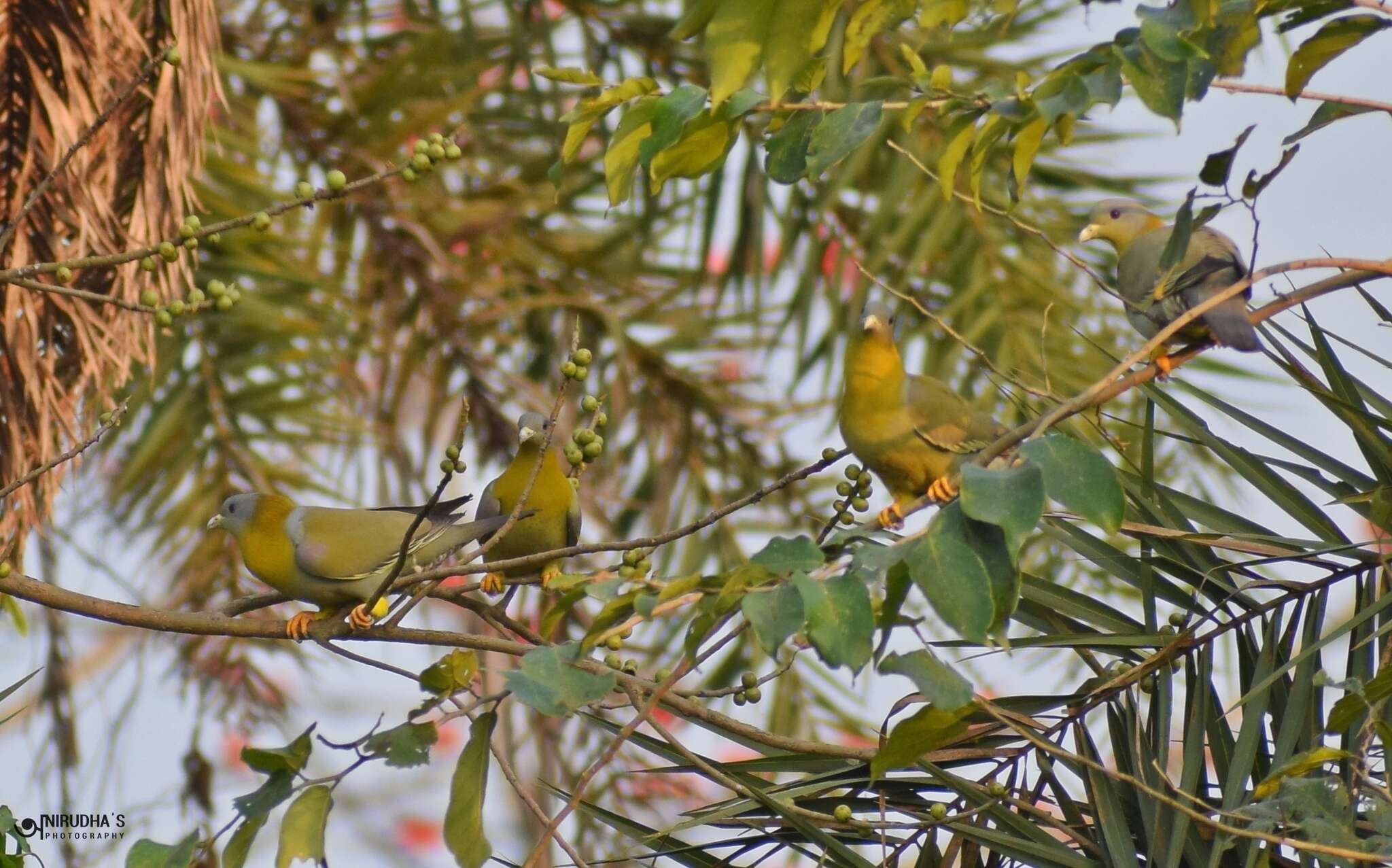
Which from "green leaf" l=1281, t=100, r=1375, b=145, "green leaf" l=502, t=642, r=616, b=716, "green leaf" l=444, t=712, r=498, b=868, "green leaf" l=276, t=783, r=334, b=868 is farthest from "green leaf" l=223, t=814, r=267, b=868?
"green leaf" l=1281, t=100, r=1375, b=145

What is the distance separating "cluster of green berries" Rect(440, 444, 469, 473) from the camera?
1.44 m

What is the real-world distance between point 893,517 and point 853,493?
0.37 m

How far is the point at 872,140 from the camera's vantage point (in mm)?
4254

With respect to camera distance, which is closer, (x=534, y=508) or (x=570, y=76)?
(x=570, y=76)

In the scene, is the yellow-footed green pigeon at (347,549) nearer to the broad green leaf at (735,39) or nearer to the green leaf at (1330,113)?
the broad green leaf at (735,39)

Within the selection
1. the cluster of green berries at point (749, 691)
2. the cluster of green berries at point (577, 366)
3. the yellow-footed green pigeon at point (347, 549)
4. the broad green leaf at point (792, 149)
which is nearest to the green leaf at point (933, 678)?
the cluster of green berries at point (749, 691)

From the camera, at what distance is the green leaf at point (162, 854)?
124 centimetres

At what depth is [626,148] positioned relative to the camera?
1.54 m

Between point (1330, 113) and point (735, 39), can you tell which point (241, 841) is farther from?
point (1330, 113)

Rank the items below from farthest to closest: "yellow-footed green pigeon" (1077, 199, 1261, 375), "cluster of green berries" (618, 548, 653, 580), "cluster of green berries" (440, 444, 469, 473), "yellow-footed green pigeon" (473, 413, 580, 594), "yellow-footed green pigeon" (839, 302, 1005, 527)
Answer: "yellow-footed green pigeon" (473, 413, 580, 594), "yellow-footed green pigeon" (839, 302, 1005, 527), "yellow-footed green pigeon" (1077, 199, 1261, 375), "cluster of green berries" (618, 548, 653, 580), "cluster of green berries" (440, 444, 469, 473)

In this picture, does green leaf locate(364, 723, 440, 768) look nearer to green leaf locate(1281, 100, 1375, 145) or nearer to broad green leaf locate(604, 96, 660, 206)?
broad green leaf locate(604, 96, 660, 206)

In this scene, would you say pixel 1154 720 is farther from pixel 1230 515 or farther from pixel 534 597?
pixel 534 597

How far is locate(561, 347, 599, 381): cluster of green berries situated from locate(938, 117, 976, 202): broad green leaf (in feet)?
1.38

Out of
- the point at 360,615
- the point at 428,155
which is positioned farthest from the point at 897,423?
the point at 360,615
